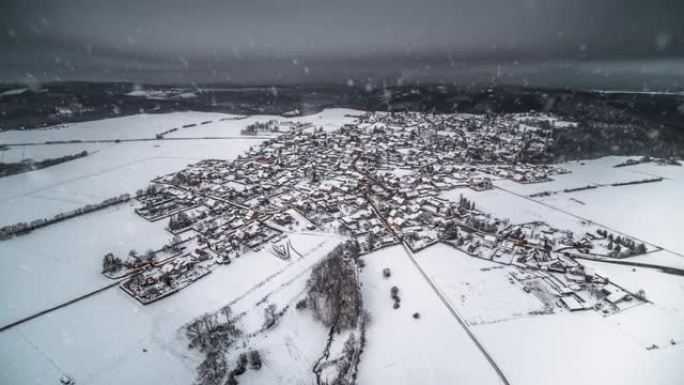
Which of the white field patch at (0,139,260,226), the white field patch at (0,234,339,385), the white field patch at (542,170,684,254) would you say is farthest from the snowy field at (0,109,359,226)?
the white field patch at (542,170,684,254)

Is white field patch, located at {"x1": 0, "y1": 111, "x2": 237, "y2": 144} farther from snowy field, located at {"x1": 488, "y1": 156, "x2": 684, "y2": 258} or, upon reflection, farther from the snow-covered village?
snowy field, located at {"x1": 488, "y1": 156, "x2": 684, "y2": 258}

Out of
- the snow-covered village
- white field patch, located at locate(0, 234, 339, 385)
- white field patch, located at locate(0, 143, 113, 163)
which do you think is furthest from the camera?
white field patch, located at locate(0, 143, 113, 163)

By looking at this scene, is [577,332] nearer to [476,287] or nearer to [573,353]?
[573,353]

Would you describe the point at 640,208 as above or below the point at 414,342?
above

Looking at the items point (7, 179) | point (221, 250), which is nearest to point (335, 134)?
point (221, 250)

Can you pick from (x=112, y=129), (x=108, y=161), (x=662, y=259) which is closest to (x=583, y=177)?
(x=662, y=259)
